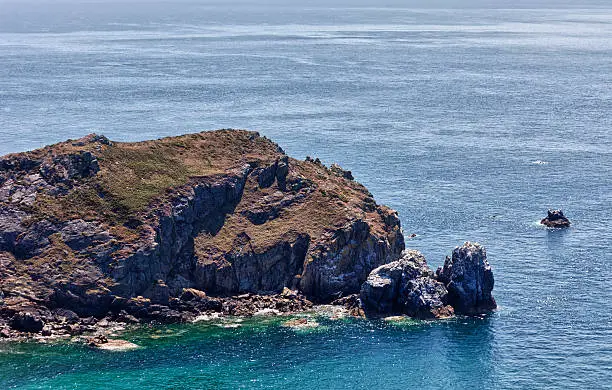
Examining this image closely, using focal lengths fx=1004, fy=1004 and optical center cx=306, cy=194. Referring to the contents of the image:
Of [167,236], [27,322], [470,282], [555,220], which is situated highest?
[167,236]

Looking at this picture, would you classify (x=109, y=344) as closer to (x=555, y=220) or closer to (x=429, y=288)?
(x=429, y=288)

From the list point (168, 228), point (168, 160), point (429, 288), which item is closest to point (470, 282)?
point (429, 288)

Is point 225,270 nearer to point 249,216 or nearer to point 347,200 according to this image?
point 249,216

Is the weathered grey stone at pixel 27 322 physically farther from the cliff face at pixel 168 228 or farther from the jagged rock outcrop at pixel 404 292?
the jagged rock outcrop at pixel 404 292

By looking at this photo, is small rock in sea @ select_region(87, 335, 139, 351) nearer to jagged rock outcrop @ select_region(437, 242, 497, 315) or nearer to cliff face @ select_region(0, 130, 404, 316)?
cliff face @ select_region(0, 130, 404, 316)

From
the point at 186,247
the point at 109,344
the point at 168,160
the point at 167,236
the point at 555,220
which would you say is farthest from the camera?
the point at 555,220

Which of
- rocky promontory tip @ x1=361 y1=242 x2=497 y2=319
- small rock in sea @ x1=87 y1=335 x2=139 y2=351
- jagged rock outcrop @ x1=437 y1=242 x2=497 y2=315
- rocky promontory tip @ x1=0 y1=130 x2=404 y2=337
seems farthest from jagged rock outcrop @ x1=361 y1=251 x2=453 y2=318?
small rock in sea @ x1=87 y1=335 x2=139 y2=351

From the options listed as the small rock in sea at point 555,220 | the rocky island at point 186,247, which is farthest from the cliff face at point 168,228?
the small rock in sea at point 555,220
